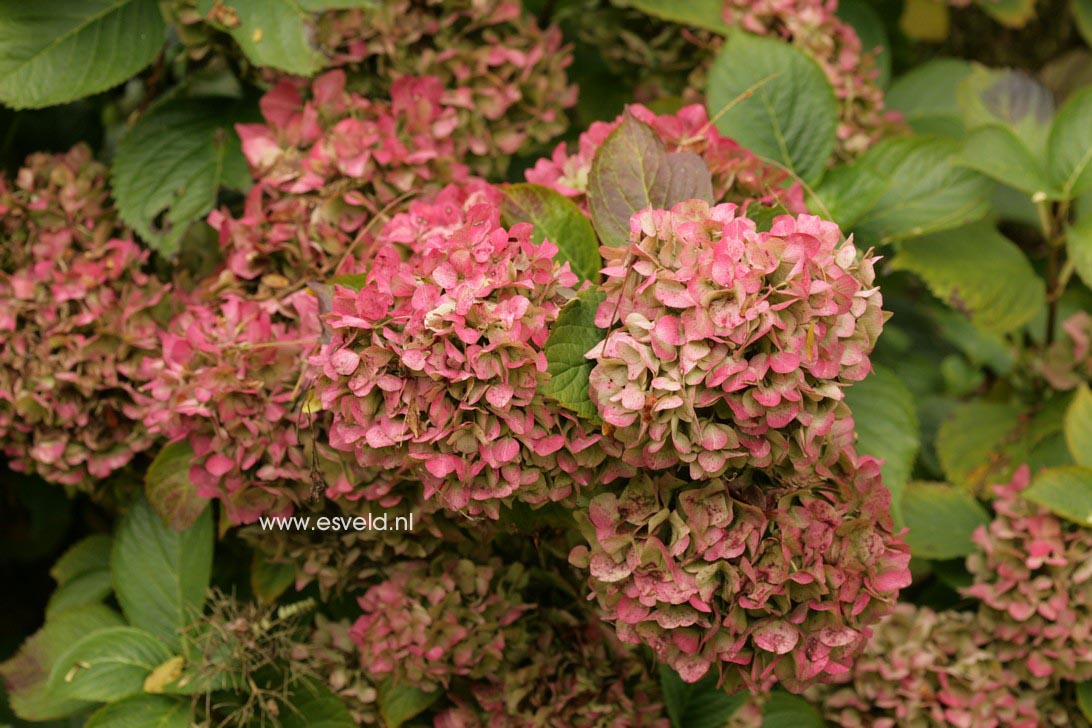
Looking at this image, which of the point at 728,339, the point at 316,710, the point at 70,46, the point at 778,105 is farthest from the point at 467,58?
the point at 316,710

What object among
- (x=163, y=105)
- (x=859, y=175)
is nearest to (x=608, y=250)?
Answer: (x=859, y=175)

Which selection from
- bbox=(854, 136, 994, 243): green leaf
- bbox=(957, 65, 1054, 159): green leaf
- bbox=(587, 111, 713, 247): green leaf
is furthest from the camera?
bbox=(957, 65, 1054, 159): green leaf

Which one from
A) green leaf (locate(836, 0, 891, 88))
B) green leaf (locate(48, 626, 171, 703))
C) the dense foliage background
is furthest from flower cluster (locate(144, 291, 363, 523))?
green leaf (locate(836, 0, 891, 88))

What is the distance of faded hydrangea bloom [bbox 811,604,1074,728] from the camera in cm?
111

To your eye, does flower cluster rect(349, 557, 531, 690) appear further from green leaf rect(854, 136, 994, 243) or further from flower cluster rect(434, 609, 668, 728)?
green leaf rect(854, 136, 994, 243)

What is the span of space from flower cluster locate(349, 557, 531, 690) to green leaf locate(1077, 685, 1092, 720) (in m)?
0.62

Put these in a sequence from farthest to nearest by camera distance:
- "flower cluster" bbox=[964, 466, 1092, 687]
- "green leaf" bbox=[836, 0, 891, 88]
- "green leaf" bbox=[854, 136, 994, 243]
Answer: "green leaf" bbox=[836, 0, 891, 88], "green leaf" bbox=[854, 136, 994, 243], "flower cluster" bbox=[964, 466, 1092, 687]

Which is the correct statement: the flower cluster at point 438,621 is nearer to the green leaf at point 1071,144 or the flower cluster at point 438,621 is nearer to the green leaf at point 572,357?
the green leaf at point 572,357

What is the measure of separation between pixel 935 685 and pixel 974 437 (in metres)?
0.42

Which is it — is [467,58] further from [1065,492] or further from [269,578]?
[1065,492]

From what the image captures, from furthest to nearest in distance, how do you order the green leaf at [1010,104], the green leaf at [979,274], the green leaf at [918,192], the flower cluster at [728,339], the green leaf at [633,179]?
1. the green leaf at [1010,104]
2. the green leaf at [979,274]
3. the green leaf at [918,192]
4. the green leaf at [633,179]
5. the flower cluster at [728,339]

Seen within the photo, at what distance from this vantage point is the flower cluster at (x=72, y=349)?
109 centimetres

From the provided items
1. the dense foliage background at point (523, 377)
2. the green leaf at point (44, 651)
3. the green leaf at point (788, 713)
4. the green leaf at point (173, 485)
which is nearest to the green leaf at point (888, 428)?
the dense foliage background at point (523, 377)

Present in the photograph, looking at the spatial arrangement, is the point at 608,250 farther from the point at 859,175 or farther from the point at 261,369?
the point at 859,175
